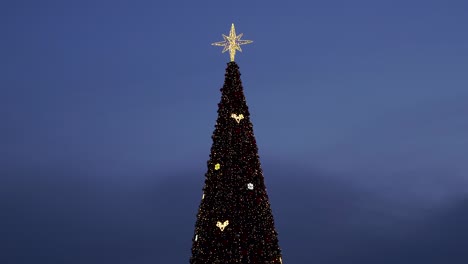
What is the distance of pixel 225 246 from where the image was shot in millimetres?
23203

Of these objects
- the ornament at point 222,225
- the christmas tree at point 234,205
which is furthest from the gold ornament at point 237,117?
the ornament at point 222,225

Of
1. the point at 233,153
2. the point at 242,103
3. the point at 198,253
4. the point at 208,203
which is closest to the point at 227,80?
the point at 242,103

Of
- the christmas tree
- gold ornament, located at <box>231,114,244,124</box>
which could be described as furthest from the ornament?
gold ornament, located at <box>231,114,244,124</box>

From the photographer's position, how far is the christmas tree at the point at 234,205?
23.3 m

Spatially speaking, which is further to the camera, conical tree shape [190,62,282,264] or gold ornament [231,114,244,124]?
gold ornament [231,114,244,124]

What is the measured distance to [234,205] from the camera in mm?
23500

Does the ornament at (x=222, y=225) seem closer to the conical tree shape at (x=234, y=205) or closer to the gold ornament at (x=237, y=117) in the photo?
the conical tree shape at (x=234, y=205)

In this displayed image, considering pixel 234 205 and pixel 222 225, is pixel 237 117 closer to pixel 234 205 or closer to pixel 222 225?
pixel 234 205

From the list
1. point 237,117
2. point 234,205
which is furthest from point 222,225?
point 237,117

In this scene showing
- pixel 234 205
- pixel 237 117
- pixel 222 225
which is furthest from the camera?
pixel 237 117

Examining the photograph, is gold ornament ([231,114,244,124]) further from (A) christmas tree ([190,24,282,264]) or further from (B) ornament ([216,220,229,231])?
(B) ornament ([216,220,229,231])

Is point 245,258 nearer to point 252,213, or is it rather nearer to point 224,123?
point 252,213

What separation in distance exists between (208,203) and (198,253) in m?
1.73

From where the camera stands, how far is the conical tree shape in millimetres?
23266
